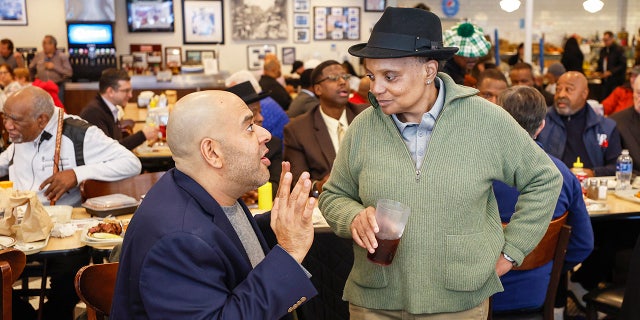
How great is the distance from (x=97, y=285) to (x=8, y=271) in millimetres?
334

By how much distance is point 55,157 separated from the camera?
4328 mm

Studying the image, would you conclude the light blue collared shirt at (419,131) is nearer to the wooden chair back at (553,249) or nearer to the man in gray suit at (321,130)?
the wooden chair back at (553,249)

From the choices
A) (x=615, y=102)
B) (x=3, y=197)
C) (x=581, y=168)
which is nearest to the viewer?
(x=3, y=197)

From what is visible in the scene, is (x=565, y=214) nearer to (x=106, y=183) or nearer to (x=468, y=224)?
(x=468, y=224)

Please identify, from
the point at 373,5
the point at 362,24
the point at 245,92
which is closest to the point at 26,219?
the point at 245,92

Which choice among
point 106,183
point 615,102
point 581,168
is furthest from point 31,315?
point 615,102

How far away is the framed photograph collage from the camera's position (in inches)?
605

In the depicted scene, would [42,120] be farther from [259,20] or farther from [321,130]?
[259,20]

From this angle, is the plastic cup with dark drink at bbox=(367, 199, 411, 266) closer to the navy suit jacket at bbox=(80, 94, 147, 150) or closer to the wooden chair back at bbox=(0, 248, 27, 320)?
the wooden chair back at bbox=(0, 248, 27, 320)

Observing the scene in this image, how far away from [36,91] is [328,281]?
1995 millimetres

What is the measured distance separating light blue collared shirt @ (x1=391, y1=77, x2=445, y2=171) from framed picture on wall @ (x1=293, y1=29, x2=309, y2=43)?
42.8 ft

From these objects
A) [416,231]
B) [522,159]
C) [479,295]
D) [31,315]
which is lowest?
[31,315]

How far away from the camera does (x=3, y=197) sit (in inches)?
137

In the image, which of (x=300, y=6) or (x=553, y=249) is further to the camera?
(x=300, y=6)
